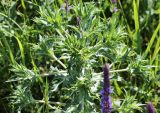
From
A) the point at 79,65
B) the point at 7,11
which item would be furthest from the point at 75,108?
the point at 7,11

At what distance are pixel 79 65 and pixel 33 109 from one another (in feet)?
1.77

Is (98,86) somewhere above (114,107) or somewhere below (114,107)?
above

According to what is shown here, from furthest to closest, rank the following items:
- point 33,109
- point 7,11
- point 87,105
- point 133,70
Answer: point 7,11 < point 33,109 < point 133,70 < point 87,105

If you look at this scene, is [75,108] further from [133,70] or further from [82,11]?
[82,11]

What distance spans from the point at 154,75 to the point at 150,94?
0.14 meters

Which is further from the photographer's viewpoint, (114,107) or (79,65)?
(114,107)

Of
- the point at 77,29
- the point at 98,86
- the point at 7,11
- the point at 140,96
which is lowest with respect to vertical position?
the point at 140,96

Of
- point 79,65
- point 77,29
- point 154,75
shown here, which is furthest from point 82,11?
point 154,75

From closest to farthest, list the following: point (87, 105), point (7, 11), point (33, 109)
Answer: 1. point (87, 105)
2. point (33, 109)
3. point (7, 11)

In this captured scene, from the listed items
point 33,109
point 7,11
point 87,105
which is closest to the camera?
point 87,105

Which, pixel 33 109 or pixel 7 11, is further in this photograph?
pixel 7 11

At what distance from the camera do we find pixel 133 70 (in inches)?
89.8

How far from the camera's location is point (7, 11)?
2807mm

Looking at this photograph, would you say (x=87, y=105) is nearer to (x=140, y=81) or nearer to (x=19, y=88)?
(x=19, y=88)
